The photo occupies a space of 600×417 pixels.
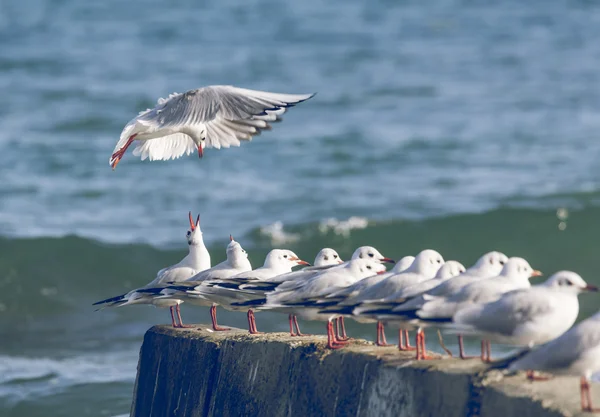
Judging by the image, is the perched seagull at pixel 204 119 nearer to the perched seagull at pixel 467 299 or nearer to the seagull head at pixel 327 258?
the seagull head at pixel 327 258

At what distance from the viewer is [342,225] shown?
18.8 meters

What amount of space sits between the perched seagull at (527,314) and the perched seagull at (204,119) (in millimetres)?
3424

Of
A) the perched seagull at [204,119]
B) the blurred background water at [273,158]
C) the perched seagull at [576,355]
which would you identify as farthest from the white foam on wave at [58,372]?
the perched seagull at [576,355]

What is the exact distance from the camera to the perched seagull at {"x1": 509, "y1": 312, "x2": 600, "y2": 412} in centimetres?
548

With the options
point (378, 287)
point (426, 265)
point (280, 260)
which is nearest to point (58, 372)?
point (280, 260)

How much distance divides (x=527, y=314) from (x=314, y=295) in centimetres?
149

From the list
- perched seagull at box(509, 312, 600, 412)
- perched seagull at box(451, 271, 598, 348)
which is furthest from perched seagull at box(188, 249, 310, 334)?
perched seagull at box(509, 312, 600, 412)

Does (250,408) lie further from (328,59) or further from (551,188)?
(328,59)

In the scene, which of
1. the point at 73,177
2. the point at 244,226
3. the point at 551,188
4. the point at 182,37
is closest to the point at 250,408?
the point at 244,226

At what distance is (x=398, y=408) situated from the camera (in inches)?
244

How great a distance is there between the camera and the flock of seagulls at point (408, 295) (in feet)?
19.0

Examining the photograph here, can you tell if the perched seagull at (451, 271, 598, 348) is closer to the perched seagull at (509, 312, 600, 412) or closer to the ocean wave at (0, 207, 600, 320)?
the perched seagull at (509, 312, 600, 412)

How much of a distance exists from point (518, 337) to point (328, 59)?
28.2 m

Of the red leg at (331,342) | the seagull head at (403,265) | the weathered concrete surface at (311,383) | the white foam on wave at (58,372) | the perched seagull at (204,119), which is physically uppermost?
the perched seagull at (204,119)
